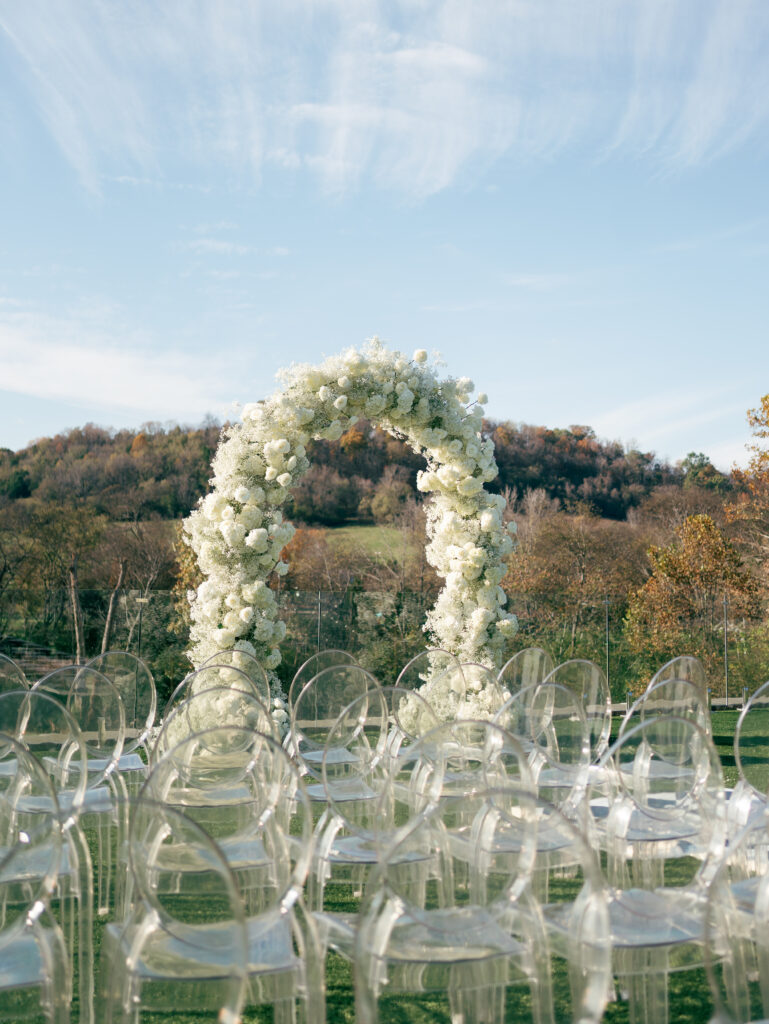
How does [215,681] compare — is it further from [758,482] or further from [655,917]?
[758,482]

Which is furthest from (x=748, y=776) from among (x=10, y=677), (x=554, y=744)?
(x=10, y=677)

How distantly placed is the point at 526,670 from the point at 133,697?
226cm

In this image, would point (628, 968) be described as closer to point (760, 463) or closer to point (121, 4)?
point (121, 4)

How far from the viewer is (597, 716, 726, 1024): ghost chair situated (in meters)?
2.21

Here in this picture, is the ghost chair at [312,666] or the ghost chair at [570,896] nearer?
the ghost chair at [570,896]

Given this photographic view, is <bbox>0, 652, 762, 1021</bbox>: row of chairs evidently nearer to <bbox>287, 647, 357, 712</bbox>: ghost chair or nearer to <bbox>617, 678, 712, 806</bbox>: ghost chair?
<bbox>617, 678, 712, 806</bbox>: ghost chair

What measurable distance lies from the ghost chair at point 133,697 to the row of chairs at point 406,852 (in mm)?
172

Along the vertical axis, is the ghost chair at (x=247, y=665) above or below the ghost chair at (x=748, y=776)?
above

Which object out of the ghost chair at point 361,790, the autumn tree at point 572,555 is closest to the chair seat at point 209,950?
the ghost chair at point 361,790

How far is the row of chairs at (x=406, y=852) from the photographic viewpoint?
191 cm

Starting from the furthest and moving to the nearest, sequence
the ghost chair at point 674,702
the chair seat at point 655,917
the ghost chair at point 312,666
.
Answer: the ghost chair at point 312,666
the ghost chair at point 674,702
the chair seat at point 655,917

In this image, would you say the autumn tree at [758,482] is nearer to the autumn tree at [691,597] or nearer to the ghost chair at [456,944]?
the autumn tree at [691,597]

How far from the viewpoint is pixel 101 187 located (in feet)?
41.1

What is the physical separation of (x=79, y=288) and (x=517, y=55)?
16.2m
